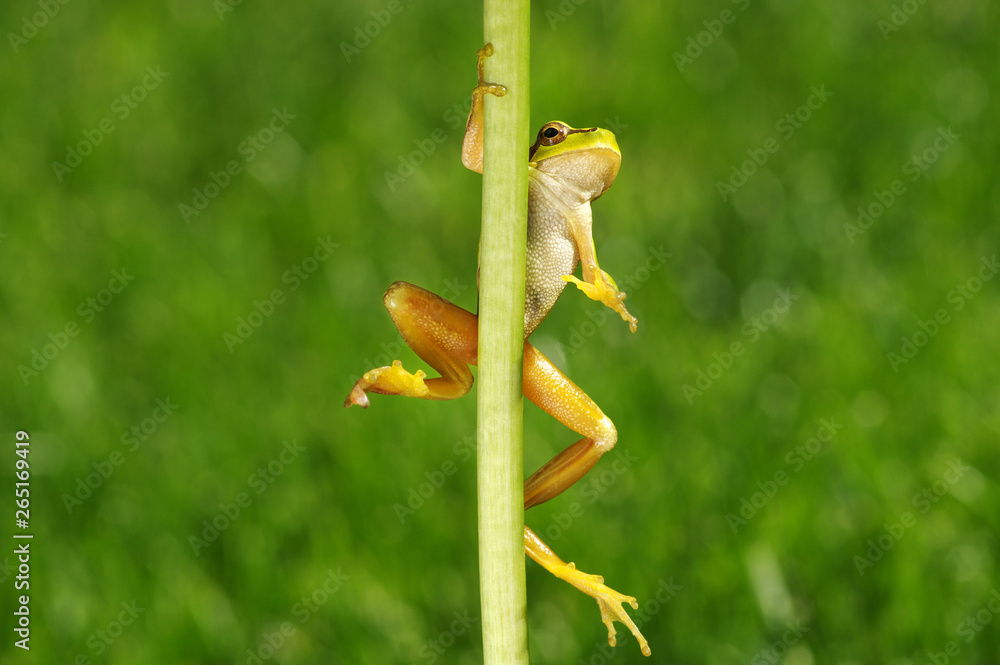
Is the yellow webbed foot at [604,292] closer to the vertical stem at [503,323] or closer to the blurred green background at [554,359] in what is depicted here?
the vertical stem at [503,323]

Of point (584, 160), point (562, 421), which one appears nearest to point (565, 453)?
point (562, 421)

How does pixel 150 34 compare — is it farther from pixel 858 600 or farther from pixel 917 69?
pixel 858 600

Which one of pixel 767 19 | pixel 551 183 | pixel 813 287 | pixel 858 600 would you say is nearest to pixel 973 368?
pixel 813 287

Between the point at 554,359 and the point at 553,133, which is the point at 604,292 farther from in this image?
the point at 554,359

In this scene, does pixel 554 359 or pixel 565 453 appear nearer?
pixel 565 453

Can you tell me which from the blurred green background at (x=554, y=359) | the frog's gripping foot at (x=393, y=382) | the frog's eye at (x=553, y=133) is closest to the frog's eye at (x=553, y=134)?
the frog's eye at (x=553, y=133)

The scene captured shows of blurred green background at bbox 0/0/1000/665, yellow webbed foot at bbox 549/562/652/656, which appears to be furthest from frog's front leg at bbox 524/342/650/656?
blurred green background at bbox 0/0/1000/665
